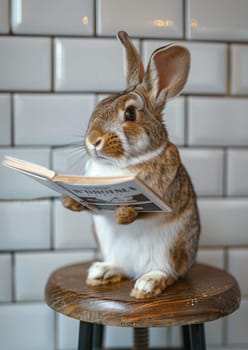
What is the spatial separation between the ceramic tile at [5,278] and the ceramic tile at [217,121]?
0.42 meters

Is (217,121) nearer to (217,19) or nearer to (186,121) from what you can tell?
(186,121)

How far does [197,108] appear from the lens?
0.94m

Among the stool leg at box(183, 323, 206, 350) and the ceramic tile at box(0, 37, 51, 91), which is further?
the ceramic tile at box(0, 37, 51, 91)

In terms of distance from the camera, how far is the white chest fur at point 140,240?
66 cm

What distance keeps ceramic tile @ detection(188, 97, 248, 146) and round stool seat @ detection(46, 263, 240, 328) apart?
33 centimetres

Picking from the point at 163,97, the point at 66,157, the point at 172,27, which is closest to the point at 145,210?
the point at 163,97

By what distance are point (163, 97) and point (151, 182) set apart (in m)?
0.13

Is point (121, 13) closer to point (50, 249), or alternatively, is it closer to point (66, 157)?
point (66, 157)

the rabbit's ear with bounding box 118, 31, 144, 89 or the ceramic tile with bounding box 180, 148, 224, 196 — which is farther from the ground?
the rabbit's ear with bounding box 118, 31, 144, 89

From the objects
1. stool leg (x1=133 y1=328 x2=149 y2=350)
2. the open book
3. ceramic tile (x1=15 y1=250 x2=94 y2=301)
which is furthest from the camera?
ceramic tile (x1=15 y1=250 x2=94 y2=301)

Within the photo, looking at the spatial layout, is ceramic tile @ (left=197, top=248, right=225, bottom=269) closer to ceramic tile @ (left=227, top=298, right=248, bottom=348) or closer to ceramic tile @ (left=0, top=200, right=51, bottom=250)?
ceramic tile @ (left=227, top=298, right=248, bottom=348)

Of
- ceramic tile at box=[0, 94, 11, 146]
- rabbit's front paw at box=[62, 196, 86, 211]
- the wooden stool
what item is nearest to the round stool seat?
the wooden stool

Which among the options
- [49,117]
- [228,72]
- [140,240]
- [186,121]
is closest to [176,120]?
[186,121]

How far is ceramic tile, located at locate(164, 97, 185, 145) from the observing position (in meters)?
0.94
